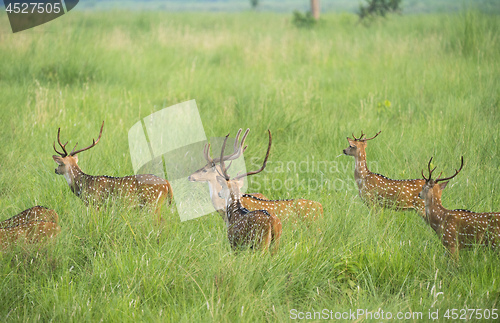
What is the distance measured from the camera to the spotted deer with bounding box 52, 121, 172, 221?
437 cm

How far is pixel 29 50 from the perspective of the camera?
9.46 metres

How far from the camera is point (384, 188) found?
4.54 meters

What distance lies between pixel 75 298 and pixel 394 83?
6.61 m

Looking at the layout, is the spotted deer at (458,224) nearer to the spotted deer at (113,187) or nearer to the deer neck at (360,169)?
the deer neck at (360,169)

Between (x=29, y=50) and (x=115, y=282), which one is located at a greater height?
(x=29, y=50)

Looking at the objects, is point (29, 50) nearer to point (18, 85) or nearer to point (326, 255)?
point (18, 85)

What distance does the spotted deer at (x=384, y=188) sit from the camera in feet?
14.4

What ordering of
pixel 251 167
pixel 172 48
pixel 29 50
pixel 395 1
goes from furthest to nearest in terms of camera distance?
1. pixel 395 1
2. pixel 172 48
3. pixel 29 50
4. pixel 251 167

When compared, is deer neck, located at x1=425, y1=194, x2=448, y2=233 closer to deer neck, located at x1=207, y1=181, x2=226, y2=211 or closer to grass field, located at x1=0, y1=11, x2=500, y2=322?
grass field, located at x1=0, y1=11, x2=500, y2=322

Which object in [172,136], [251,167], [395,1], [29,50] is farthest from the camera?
[395,1]

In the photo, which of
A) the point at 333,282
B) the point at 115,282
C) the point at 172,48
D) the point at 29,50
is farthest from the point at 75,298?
the point at 172,48

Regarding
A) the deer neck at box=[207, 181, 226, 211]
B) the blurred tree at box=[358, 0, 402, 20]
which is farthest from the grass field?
the blurred tree at box=[358, 0, 402, 20]

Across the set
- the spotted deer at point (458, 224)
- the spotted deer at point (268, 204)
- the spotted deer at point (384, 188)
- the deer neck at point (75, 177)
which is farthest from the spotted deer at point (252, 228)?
the deer neck at point (75, 177)

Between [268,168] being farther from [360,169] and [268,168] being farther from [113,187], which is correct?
[113,187]
